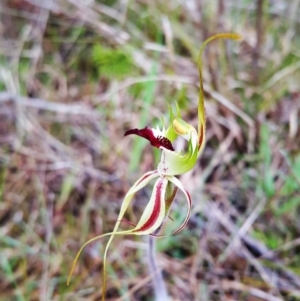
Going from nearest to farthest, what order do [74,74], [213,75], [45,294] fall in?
[45,294], [213,75], [74,74]

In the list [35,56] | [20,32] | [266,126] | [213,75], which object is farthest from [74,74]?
[266,126]

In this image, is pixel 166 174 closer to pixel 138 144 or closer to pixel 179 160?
pixel 179 160

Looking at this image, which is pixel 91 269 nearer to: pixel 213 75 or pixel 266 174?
pixel 266 174

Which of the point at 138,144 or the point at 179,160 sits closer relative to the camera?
the point at 179,160

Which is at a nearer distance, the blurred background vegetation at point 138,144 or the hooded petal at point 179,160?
the hooded petal at point 179,160

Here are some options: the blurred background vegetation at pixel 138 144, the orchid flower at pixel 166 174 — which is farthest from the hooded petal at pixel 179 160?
the blurred background vegetation at pixel 138 144

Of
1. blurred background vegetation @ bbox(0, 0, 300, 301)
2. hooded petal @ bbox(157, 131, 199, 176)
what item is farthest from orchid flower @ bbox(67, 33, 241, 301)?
blurred background vegetation @ bbox(0, 0, 300, 301)

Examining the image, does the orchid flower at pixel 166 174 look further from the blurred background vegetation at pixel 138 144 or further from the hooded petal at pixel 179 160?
the blurred background vegetation at pixel 138 144

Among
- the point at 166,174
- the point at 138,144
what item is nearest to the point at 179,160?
the point at 166,174
